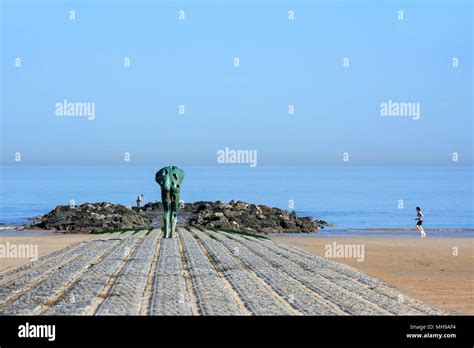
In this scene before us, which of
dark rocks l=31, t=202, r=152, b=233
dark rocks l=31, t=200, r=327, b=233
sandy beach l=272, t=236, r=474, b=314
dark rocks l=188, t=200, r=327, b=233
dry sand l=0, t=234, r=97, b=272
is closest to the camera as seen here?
sandy beach l=272, t=236, r=474, b=314

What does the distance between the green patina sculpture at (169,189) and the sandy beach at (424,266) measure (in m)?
6.18

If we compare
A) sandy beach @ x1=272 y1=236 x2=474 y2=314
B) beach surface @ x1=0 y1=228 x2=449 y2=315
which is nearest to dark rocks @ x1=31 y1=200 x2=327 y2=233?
sandy beach @ x1=272 y1=236 x2=474 y2=314

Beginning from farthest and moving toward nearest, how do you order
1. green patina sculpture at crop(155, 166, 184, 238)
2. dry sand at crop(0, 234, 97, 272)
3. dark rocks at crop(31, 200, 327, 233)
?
dark rocks at crop(31, 200, 327, 233)
green patina sculpture at crop(155, 166, 184, 238)
dry sand at crop(0, 234, 97, 272)

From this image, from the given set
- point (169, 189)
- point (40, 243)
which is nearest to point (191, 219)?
point (40, 243)

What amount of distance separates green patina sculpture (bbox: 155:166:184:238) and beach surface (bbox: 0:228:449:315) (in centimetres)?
487

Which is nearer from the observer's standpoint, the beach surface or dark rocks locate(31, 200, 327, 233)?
the beach surface

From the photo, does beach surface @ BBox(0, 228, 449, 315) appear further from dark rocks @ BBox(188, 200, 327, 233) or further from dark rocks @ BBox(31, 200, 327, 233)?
dark rocks @ BBox(188, 200, 327, 233)

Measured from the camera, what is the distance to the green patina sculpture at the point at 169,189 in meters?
32.9

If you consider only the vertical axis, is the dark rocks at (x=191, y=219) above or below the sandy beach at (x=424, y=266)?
above

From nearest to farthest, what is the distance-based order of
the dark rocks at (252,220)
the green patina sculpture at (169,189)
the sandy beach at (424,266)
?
the sandy beach at (424,266)
the green patina sculpture at (169,189)
the dark rocks at (252,220)

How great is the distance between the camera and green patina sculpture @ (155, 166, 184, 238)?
32.9m

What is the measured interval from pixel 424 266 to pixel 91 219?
2878cm

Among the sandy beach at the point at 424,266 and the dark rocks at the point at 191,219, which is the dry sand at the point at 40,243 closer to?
the dark rocks at the point at 191,219

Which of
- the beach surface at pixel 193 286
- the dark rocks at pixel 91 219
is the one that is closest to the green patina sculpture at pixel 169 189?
the beach surface at pixel 193 286
